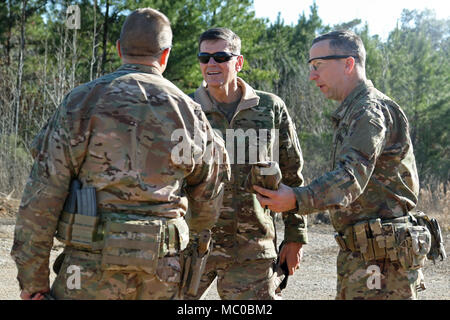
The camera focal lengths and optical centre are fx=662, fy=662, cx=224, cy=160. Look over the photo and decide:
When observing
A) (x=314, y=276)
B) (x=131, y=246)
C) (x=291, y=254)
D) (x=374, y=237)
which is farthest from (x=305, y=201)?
(x=314, y=276)

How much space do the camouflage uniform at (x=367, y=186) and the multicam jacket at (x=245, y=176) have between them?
67 centimetres

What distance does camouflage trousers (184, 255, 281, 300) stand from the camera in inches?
176

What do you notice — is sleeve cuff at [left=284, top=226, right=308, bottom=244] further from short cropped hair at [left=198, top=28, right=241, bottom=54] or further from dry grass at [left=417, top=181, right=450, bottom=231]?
dry grass at [left=417, top=181, right=450, bottom=231]

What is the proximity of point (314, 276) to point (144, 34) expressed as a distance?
5998 millimetres

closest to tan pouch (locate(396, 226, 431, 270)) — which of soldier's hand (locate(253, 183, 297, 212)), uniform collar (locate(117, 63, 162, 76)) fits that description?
soldier's hand (locate(253, 183, 297, 212))

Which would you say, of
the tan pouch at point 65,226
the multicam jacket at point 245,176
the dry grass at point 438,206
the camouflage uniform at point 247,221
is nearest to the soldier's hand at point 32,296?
the tan pouch at point 65,226

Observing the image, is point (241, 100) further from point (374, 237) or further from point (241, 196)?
point (374, 237)

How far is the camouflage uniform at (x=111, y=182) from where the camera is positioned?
3.20 m

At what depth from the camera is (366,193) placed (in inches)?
158

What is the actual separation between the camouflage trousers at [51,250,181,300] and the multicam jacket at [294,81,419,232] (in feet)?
3.04

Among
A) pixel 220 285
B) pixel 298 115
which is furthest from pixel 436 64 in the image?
pixel 220 285

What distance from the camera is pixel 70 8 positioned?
2084 centimetres

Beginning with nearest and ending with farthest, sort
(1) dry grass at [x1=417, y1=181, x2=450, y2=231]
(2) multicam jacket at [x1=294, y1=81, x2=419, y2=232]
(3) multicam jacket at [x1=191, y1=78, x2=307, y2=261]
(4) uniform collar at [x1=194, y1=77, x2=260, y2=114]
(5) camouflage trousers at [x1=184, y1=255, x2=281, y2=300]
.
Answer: (2) multicam jacket at [x1=294, y1=81, x2=419, y2=232], (5) camouflage trousers at [x1=184, y1=255, x2=281, y2=300], (3) multicam jacket at [x1=191, y1=78, x2=307, y2=261], (4) uniform collar at [x1=194, y1=77, x2=260, y2=114], (1) dry grass at [x1=417, y1=181, x2=450, y2=231]
